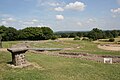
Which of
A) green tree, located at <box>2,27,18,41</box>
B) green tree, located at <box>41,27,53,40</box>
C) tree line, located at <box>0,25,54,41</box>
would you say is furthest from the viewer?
green tree, located at <box>41,27,53,40</box>

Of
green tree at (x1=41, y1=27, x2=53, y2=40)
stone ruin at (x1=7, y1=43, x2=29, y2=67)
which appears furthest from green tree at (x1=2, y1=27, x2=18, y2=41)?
stone ruin at (x1=7, y1=43, x2=29, y2=67)

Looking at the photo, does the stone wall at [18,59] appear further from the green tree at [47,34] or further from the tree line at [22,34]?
the green tree at [47,34]

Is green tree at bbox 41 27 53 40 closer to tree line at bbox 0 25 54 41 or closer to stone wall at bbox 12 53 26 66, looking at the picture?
tree line at bbox 0 25 54 41

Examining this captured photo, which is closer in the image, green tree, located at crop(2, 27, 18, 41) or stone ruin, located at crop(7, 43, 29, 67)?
stone ruin, located at crop(7, 43, 29, 67)

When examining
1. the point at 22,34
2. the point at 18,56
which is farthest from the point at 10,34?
the point at 18,56

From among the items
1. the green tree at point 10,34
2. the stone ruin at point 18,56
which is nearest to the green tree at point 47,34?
the green tree at point 10,34

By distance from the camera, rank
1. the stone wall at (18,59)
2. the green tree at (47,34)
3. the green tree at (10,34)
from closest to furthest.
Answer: the stone wall at (18,59), the green tree at (10,34), the green tree at (47,34)

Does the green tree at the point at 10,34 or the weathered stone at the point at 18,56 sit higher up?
the green tree at the point at 10,34

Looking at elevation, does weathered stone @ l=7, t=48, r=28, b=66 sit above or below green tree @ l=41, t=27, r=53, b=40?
below

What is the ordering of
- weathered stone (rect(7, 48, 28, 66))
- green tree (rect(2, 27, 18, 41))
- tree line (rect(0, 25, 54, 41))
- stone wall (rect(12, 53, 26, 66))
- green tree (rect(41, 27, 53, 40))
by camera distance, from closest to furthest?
1. weathered stone (rect(7, 48, 28, 66))
2. stone wall (rect(12, 53, 26, 66))
3. green tree (rect(2, 27, 18, 41))
4. tree line (rect(0, 25, 54, 41))
5. green tree (rect(41, 27, 53, 40))

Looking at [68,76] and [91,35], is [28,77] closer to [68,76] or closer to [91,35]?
[68,76]

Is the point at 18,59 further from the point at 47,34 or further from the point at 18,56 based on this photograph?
the point at 47,34

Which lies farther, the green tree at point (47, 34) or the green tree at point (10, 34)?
the green tree at point (47, 34)

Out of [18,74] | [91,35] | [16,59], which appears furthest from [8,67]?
[91,35]
